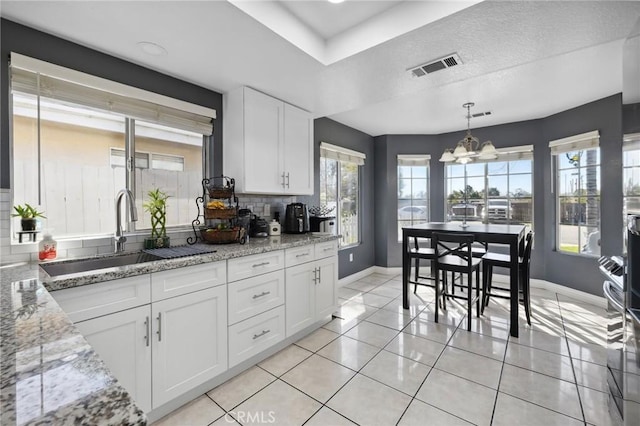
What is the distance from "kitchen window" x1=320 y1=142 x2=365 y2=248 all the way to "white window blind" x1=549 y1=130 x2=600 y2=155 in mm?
2705

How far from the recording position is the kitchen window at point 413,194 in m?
5.19

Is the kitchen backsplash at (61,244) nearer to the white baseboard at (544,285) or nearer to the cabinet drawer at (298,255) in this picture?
the cabinet drawer at (298,255)

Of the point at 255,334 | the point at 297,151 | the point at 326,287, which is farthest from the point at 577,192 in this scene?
the point at 255,334

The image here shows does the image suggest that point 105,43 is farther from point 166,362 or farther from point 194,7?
point 166,362

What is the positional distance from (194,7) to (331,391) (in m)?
2.53

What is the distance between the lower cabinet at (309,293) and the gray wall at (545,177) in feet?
7.50

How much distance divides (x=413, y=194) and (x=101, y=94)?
4619 mm

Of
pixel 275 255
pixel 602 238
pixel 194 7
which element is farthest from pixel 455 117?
pixel 194 7

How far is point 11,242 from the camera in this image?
168cm

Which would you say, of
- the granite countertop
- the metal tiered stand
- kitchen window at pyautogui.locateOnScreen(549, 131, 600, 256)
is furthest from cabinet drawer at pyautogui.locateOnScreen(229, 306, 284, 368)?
kitchen window at pyautogui.locateOnScreen(549, 131, 600, 256)

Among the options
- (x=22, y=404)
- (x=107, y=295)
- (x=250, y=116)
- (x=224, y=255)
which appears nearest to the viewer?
(x=22, y=404)

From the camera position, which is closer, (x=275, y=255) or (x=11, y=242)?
(x=11, y=242)

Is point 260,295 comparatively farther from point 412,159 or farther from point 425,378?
point 412,159

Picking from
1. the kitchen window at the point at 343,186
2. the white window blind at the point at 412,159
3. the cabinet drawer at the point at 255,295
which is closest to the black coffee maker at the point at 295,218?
the cabinet drawer at the point at 255,295
